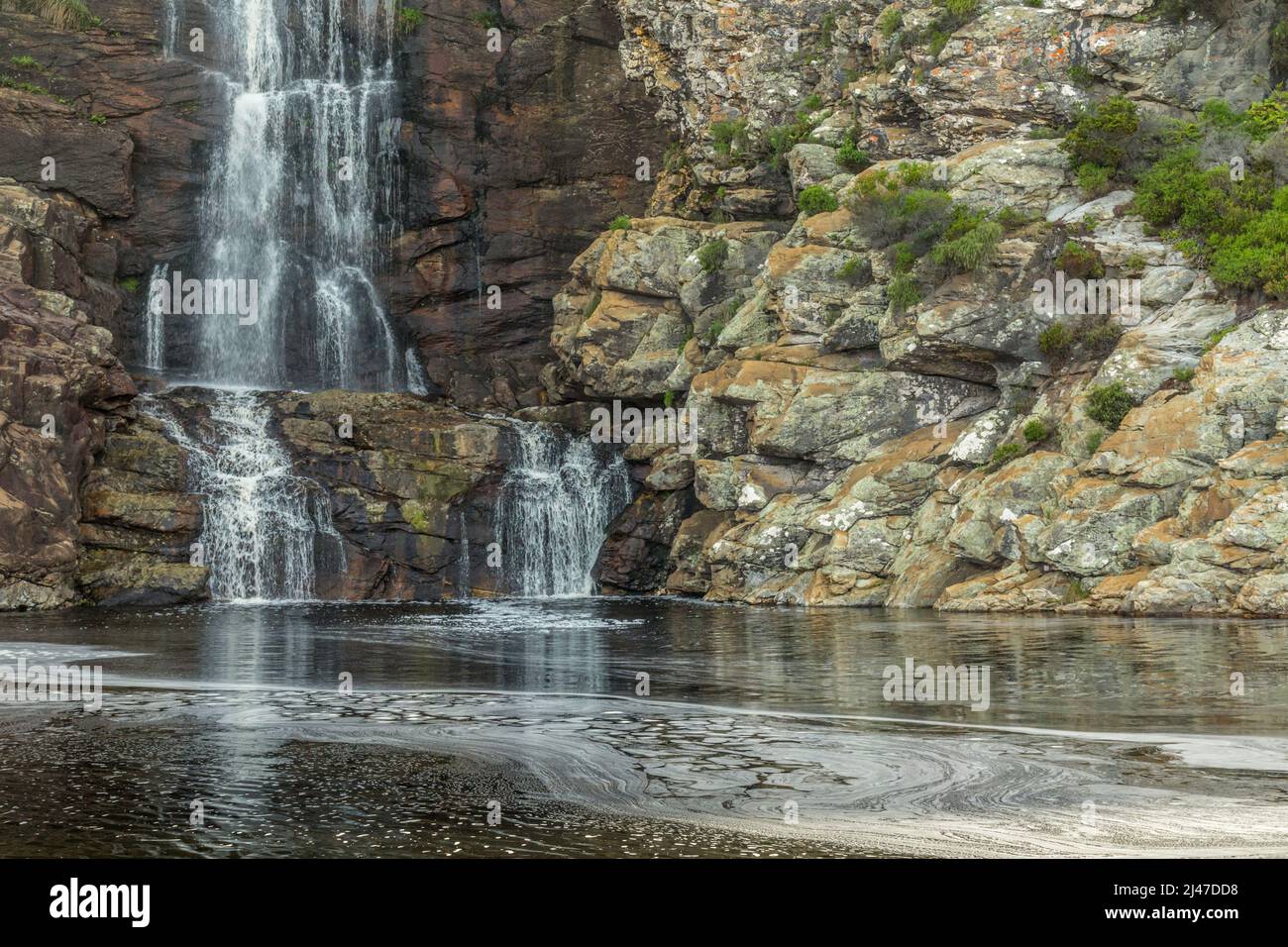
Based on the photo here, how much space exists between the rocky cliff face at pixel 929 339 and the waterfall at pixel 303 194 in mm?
9779

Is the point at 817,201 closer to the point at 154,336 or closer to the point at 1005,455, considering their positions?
the point at 1005,455

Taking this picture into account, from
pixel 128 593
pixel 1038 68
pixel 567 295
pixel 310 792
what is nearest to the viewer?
pixel 310 792

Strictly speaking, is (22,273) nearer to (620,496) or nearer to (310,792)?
(620,496)

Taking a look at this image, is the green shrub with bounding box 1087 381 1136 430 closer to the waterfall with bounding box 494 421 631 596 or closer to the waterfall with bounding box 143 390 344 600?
the waterfall with bounding box 494 421 631 596

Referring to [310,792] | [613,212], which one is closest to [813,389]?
[613,212]

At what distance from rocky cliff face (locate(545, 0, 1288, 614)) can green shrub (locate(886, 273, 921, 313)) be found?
0.09 meters

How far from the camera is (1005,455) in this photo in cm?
3903

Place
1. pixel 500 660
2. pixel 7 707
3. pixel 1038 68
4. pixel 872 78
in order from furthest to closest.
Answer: pixel 872 78, pixel 1038 68, pixel 500 660, pixel 7 707

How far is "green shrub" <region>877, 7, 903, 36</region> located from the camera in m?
51.3

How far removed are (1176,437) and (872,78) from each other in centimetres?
2227

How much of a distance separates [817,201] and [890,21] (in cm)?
896

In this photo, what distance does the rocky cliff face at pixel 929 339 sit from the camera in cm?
3453

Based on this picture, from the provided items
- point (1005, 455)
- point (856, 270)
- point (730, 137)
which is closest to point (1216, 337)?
point (1005, 455)

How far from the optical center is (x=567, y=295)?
5772 centimetres
